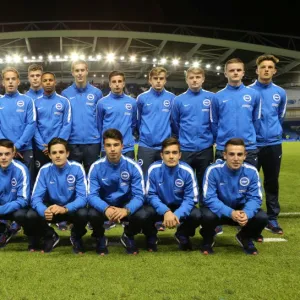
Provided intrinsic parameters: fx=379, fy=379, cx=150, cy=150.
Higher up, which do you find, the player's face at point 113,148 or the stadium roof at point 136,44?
the stadium roof at point 136,44

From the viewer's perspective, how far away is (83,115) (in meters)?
4.86

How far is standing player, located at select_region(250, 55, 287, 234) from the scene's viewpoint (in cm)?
436

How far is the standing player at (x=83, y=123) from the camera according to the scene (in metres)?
4.83

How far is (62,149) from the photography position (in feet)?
Result: 12.4

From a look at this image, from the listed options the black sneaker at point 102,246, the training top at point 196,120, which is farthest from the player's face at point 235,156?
the black sneaker at point 102,246

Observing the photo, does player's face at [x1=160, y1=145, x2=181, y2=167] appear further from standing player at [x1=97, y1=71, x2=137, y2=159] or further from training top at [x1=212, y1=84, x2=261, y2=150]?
standing player at [x1=97, y1=71, x2=137, y2=159]

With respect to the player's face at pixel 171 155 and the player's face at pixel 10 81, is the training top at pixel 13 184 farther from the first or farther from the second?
the player's face at pixel 171 155

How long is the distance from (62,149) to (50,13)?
77.3 feet

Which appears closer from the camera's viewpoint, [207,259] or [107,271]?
[107,271]

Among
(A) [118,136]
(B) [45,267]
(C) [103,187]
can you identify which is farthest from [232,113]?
(B) [45,267]

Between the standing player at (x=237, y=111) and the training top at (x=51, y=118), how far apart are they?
184 centimetres

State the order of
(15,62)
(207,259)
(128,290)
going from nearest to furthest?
(128,290)
(207,259)
(15,62)

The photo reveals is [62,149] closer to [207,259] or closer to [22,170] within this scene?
[22,170]

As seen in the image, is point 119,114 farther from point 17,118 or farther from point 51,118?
point 17,118
